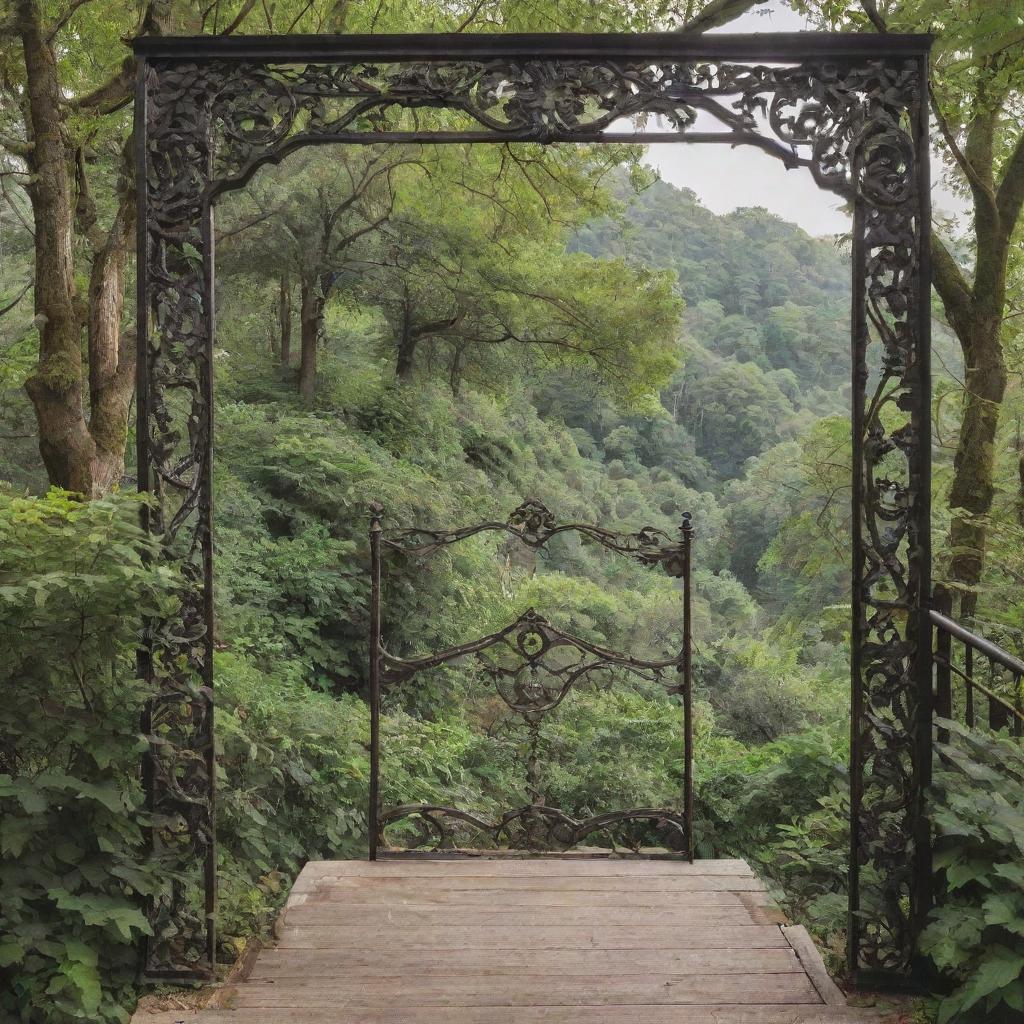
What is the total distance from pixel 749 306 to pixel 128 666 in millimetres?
28682

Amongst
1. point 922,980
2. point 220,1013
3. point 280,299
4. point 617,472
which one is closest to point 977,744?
point 922,980

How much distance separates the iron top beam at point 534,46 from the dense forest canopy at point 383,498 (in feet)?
3.70

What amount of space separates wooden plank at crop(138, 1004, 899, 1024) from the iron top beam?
2574 millimetres

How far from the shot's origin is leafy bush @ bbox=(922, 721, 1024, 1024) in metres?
2.01

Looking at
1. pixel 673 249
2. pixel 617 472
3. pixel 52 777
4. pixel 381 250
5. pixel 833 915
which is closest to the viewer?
pixel 52 777

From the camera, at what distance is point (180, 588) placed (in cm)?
269

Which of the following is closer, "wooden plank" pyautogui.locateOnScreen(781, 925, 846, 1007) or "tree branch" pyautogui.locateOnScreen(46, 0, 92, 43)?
"wooden plank" pyautogui.locateOnScreen(781, 925, 846, 1007)

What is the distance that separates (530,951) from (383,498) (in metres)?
6.16

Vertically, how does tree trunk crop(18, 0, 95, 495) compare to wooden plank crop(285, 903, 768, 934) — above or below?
above

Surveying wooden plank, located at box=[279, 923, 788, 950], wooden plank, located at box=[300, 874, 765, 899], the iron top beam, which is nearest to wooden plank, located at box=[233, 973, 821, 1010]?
wooden plank, located at box=[279, 923, 788, 950]

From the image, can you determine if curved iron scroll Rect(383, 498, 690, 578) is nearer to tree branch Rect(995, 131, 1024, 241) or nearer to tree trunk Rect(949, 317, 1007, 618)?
tree trunk Rect(949, 317, 1007, 618)

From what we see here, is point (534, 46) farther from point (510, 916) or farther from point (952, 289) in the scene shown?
point (952, 289)

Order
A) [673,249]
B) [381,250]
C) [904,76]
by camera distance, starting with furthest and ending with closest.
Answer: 1. [673,249]
2. [381,250]
3. [904,76]

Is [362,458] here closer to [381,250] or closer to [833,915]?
[381,250]
